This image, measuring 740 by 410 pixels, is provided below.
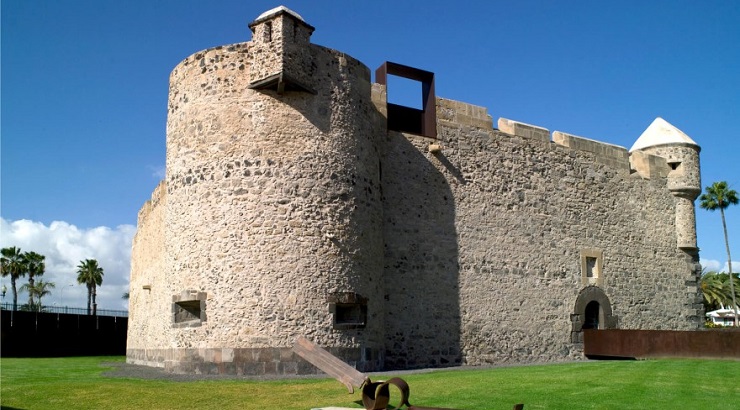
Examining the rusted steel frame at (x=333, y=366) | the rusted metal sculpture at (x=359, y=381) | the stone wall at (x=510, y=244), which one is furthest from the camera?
the stone wall at (x=510, y=244)

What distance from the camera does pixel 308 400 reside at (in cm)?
882

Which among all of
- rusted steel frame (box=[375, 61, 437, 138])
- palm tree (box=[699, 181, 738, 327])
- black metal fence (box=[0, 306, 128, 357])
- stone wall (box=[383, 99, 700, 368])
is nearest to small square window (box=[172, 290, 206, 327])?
stone wall (box=[383, 99, 700, 368])

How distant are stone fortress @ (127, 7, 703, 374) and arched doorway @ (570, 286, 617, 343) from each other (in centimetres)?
6

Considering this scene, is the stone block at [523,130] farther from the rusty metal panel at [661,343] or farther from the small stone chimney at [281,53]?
the small stone chimney at [281,53]

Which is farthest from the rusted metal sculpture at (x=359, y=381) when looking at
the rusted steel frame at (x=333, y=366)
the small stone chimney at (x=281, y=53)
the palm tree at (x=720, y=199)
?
the palm tree at (x=720, y=199)

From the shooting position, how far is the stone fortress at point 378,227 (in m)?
13.2

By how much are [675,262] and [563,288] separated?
209 inches

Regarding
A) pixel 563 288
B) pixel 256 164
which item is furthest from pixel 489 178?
pixel 256 164

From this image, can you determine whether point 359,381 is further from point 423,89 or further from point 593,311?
point 593,311

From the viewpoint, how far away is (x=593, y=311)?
64.4 feet

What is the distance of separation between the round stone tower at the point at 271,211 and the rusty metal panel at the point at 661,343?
717 cm

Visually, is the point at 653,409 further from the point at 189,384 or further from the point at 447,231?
the point at 447,231

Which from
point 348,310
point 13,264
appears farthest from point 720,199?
point 13,264

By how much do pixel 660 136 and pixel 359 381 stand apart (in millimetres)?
17984
